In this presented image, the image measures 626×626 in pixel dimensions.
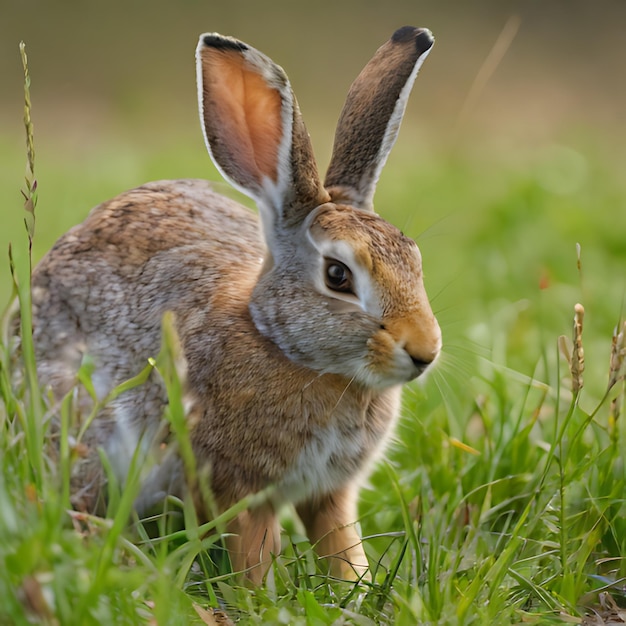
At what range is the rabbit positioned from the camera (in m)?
3.14

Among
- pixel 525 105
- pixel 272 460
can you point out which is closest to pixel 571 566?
pixel 272 460

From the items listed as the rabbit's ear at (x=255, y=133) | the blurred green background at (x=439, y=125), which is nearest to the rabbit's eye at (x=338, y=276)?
→ the rabbit's ear at (x=255, y=133)

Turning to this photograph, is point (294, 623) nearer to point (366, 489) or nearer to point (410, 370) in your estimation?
point (410, 370)

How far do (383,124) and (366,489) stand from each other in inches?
52.5

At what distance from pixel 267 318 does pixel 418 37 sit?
1021 millimetres

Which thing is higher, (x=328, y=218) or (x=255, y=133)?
(x=255, y=133)

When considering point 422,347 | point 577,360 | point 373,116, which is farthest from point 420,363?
point 373,116

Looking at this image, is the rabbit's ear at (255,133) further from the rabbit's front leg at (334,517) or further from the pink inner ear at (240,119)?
the rabbit's front leg at (334,517)

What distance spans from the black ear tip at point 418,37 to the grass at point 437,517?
607 millimetres

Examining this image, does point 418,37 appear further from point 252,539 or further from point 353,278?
point 252,539

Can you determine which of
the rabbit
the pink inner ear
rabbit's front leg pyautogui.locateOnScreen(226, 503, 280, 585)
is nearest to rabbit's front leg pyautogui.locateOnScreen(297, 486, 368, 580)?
the rabbit

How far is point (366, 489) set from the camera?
3.92 m

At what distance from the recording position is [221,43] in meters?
3.26

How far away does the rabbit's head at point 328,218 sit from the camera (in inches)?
120
